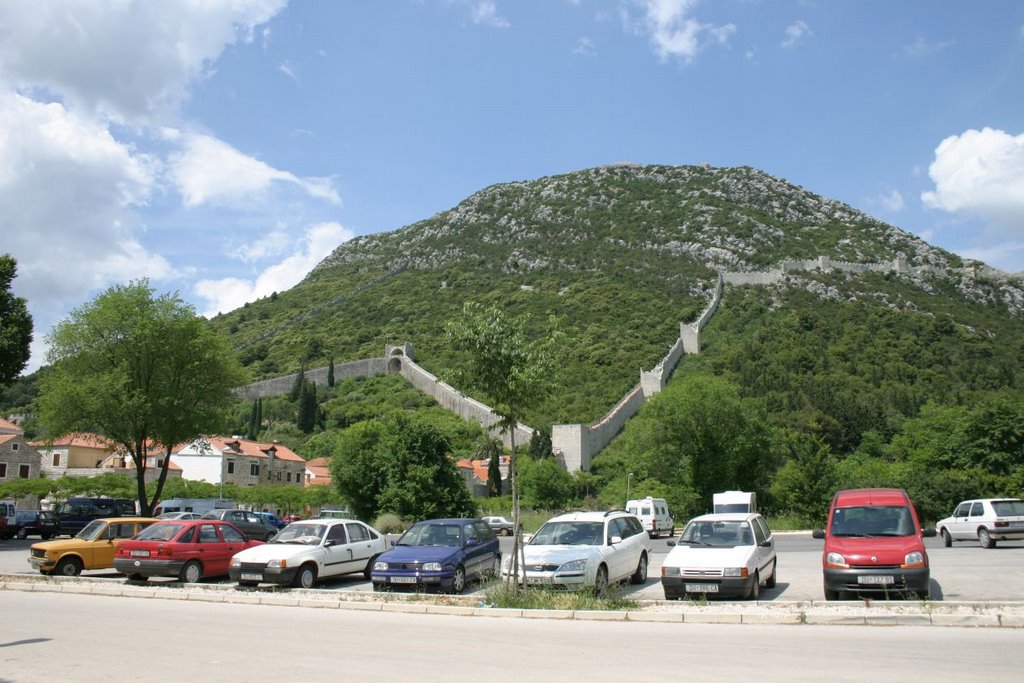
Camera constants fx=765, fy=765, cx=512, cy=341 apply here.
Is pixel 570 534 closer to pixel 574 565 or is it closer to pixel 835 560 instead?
pixel 574 565

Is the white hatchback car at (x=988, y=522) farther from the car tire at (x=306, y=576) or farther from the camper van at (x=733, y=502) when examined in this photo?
the car tire at (x=306, y=576)

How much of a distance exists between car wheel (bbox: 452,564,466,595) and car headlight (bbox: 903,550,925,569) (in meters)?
7.97

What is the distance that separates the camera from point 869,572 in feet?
39.7

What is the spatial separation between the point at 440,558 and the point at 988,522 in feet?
58.3

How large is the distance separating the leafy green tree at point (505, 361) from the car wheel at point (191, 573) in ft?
25.3

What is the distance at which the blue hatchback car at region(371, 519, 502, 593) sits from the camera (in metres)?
14.9

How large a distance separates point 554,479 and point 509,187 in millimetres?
135676

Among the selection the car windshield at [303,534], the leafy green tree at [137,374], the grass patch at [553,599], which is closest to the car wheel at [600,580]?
the grass patch at [553,599]

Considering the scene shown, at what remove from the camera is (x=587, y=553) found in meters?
13.8

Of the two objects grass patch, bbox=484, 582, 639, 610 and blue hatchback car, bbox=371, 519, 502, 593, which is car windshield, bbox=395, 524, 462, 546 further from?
grass patch, bbox=484, 582, 639, 610

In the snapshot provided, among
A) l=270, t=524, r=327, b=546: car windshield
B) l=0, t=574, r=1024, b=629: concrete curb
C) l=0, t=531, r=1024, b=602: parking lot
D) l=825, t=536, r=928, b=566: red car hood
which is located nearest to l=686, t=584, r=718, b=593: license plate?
l=0, t=574, r=1024, b=629: concrete curb

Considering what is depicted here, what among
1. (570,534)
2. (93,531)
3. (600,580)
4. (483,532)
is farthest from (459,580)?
(93,531)

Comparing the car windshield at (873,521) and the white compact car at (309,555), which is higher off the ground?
the car windshield at (873,521)

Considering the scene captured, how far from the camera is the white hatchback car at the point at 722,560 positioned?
499 inches
